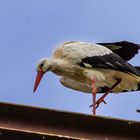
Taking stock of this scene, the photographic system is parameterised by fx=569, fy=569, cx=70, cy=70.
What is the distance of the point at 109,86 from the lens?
27.4 feet

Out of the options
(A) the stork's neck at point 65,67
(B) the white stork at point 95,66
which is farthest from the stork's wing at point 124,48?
(A) the stork's neck at point 65,67

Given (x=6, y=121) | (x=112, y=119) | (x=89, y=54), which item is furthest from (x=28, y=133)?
(x=89, y=54)

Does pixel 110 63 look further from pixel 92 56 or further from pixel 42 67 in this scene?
pixel 42 67

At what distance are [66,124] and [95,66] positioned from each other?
169 inches

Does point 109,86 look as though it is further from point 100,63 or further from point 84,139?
A: point 84,139

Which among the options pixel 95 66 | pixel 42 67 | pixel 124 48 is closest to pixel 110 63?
pixel 95 66

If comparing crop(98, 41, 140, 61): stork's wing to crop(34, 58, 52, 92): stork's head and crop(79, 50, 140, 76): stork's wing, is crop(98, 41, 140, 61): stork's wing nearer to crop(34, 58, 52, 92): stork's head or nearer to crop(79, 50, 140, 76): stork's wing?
crop(79, 50, 140, 76): stork's wing

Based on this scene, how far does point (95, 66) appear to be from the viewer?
25.4 ft

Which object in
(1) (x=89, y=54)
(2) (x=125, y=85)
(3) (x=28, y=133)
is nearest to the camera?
(3) (x=28, y=133)

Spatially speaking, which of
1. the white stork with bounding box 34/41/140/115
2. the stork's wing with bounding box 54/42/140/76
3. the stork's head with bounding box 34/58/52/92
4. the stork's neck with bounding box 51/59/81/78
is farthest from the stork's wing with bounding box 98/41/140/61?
the stork's head with bounding box 34/58/52/92

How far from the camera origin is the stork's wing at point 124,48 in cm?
775

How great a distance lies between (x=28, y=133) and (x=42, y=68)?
4.69m

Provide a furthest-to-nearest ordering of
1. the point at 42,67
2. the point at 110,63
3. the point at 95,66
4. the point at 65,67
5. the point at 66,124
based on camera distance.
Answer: the point at 42,67
the point at 65,67
the point at 95,66
the point at 110,63
the point at 66,124

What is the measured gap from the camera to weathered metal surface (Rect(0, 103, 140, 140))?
A: 3463mm
